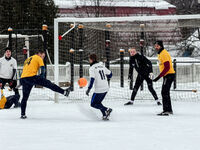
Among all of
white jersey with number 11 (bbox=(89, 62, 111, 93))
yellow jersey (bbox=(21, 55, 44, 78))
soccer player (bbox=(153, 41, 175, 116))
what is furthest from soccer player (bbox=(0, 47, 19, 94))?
soccer player (bbox=(153, 41, 175, 116))

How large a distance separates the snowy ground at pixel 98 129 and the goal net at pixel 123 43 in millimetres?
2135

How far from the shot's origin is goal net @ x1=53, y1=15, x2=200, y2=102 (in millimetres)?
10984

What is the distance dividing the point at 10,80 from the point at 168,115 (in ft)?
13.8

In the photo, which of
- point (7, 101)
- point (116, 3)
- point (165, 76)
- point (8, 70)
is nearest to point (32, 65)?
point (8, 70)

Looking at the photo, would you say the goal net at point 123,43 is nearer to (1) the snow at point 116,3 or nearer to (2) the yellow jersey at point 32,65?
(2) the yellow jersey at point 32,65

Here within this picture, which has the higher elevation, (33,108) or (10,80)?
(10,80)

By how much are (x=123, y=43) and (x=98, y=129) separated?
8851mm

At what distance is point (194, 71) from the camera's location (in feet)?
56.2

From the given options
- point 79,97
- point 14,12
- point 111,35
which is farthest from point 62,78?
point 14,12

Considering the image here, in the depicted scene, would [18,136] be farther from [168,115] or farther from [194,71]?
[194,71]

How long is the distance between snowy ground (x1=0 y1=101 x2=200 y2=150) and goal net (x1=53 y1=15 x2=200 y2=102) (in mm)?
2135

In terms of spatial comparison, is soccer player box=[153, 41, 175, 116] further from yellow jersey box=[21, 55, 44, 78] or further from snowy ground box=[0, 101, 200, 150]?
yellow jersey box=[21, 55, 44, 78]

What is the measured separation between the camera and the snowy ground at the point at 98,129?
→ 4.86m

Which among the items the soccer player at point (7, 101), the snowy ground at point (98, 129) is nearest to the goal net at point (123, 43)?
the soccer player at point (7, 101)
